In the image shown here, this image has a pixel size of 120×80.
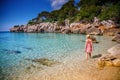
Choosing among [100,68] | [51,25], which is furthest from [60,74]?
[51,25]

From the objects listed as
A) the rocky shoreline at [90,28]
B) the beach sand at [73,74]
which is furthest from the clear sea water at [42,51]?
Answer: the rocky shoreline at [90,28]

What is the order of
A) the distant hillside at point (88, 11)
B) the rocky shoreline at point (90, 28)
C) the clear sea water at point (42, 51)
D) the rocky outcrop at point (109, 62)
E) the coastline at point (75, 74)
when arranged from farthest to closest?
the distant hillside at point (88, 11) → the rocky shoreline at point (90, 28) → the clear sea water at point (42, 51) → the rocky outcrop at point (109, 62) → the coastline at point (75, 74)

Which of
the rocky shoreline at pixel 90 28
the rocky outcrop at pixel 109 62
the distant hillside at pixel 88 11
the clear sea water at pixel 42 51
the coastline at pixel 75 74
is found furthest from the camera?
the distant hillside at pixel 88 11

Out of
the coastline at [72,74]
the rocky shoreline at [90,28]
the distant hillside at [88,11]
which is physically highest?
the distant hillside at [88,11]

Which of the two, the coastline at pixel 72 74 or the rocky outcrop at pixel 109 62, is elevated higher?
the rocky outcrop at pixel 109 62

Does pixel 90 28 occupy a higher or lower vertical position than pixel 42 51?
higher

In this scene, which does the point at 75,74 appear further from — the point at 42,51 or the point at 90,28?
the point at 90,28

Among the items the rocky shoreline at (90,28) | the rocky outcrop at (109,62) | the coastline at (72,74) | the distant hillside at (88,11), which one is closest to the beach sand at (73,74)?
the coastline at (72,74)

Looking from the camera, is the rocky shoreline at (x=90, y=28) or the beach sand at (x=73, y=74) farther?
the rocky shoreline at (x=90, y=28)

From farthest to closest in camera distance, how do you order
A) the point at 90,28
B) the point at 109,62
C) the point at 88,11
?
1. the point at 88,11
2. the point at 90,28
3. the point at 109,62

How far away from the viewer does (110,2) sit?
5984cm

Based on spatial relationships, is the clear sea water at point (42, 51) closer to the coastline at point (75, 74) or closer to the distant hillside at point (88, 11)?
the coastline at point (75, 74)

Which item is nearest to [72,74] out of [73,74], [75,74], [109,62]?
[73,74]

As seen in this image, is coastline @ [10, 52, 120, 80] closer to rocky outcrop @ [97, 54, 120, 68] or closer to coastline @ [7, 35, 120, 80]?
coastline @ [7, 35, 120, 80]
